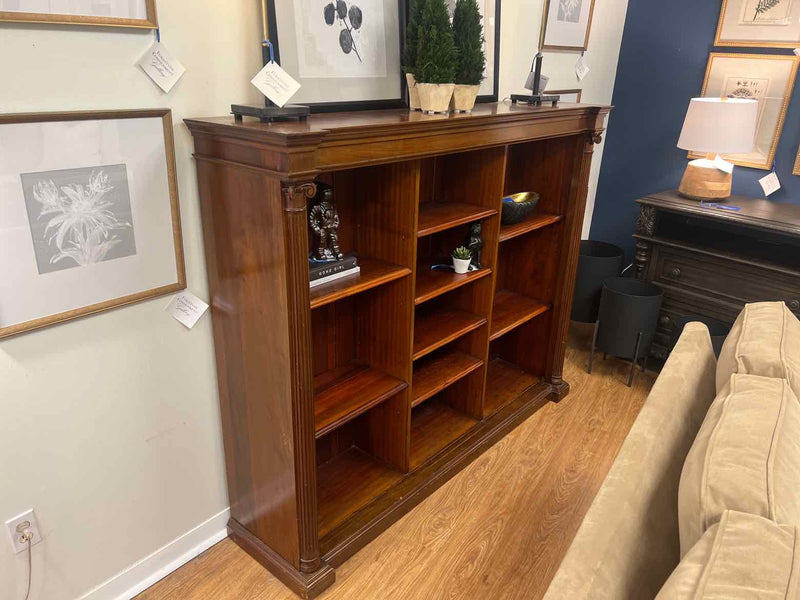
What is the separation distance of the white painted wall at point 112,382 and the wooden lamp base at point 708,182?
86.7 inches

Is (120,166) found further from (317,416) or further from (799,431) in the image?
(799,431)

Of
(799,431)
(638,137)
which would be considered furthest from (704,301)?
(799,431)

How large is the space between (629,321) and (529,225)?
0.78 meters

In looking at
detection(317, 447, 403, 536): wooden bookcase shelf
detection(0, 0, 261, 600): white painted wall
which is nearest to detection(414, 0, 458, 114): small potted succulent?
detection(0, 0, 261, 600): white painted wall

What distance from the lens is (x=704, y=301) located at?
110 inches

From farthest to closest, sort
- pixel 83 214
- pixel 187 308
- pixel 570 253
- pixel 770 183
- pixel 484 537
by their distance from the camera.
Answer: pixel 770 183 → pixel 570 253 → pixel 484 537 → pixel 187 308 → pixel 83 214

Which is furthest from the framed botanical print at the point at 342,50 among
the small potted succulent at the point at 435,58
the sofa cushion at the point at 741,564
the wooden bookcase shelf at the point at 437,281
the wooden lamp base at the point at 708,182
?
the wooden lamp base at the point at 708,182

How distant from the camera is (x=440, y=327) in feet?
7.29

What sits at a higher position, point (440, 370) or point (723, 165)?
point (723, 165)

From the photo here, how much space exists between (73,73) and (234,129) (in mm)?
351

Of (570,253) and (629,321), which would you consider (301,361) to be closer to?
(570,253)

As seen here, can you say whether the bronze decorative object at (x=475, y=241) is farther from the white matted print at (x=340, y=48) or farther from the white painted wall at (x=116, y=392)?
the white painted wall at (x=116, y=392)

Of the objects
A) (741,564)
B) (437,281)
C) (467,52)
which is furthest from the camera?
(437,281)

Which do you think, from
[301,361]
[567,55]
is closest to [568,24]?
[567,55]
